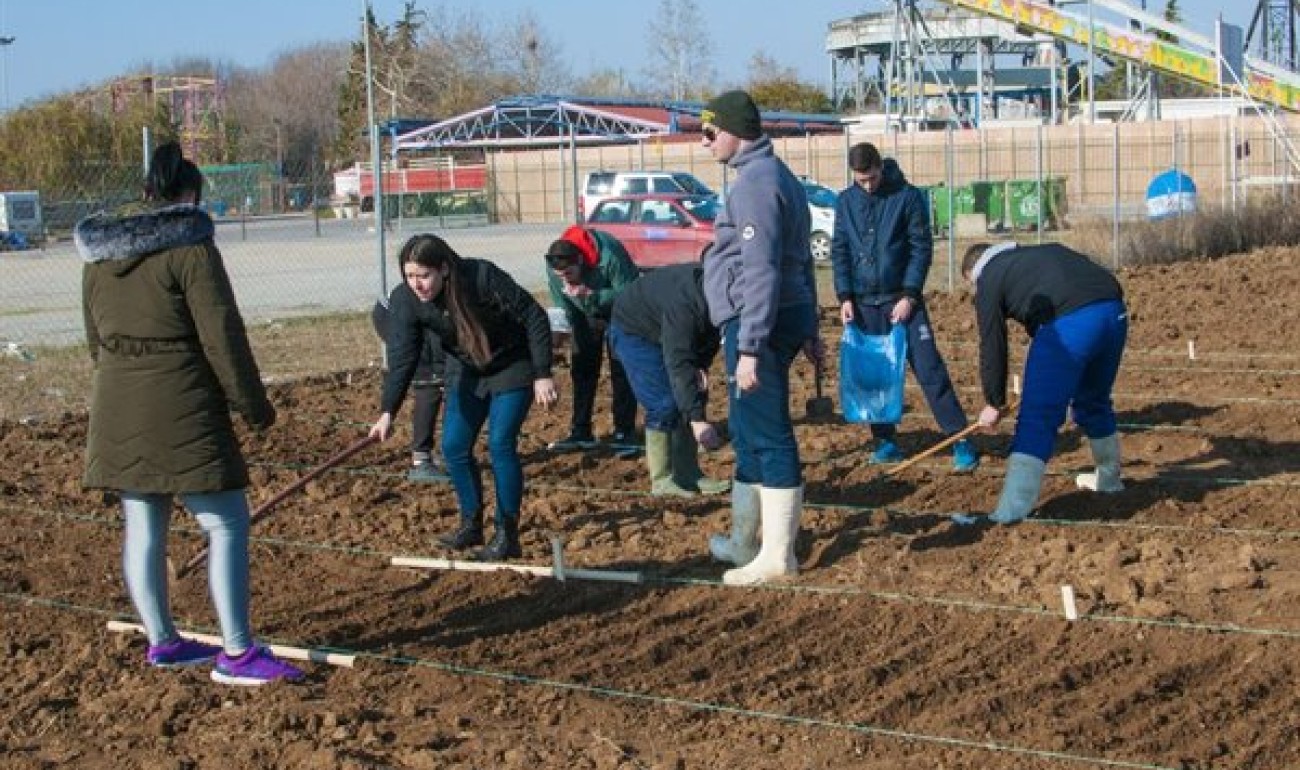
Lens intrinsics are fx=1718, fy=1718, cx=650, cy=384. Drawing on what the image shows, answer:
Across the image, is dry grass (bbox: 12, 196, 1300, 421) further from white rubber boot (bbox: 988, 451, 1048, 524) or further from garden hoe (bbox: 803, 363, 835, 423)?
white rubber boot (bbox: 988, 451, 1048, 524)

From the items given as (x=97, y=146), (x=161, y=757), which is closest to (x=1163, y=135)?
(x=97, y=146)

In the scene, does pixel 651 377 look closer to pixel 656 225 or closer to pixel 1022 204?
pixel 656 225

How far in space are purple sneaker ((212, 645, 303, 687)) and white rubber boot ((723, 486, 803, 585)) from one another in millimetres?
1971

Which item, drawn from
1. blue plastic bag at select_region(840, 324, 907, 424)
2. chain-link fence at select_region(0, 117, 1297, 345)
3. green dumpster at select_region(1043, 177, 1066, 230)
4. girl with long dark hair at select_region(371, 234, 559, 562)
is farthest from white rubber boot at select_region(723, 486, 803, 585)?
green dumpster at select_region(1043, 177, 1066, 230)

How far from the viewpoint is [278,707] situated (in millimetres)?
5457

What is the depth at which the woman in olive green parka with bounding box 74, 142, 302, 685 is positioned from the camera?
5406mm

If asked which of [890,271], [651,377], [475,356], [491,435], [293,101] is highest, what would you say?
[293,101]

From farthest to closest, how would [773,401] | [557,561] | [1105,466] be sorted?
1. [1105,466]
2. [557,561]
3. [773,401]

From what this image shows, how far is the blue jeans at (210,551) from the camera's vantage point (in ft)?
18.4

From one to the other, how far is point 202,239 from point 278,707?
4.95 feet

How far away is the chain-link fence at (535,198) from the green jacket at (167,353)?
12160mm

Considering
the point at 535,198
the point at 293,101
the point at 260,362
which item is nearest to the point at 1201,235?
the point at 260,362

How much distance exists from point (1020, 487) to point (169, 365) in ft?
12.9

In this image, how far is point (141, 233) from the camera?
213 inches
